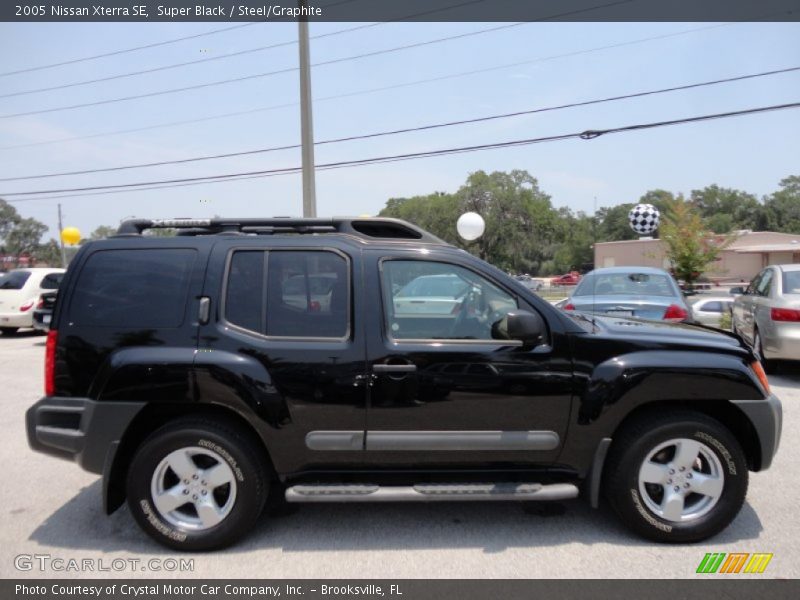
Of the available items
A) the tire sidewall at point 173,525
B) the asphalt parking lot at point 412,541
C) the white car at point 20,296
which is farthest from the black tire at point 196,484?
the white car at point 20,296

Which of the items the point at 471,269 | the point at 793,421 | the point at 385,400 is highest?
the point at 471,269

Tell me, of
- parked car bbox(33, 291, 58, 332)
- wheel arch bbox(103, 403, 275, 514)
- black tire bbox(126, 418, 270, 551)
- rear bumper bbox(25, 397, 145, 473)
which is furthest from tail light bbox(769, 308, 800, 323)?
parked car bbox(33, 291, 58, 332)

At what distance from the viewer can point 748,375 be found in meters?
3.39

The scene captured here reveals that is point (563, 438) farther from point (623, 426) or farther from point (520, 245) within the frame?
point (520, 245)

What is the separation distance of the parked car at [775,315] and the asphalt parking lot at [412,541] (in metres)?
3.57

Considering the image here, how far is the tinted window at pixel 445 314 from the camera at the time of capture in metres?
3.46

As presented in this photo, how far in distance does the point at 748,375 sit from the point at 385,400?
2.15 m

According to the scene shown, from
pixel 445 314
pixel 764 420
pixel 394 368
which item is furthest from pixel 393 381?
pixel 764 420

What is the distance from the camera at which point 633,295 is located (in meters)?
7.84

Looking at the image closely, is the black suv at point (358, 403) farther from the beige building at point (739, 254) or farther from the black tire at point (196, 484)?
the beige building at point (739, 254)

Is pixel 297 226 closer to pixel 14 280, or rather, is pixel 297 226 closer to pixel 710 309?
pixel 710 309

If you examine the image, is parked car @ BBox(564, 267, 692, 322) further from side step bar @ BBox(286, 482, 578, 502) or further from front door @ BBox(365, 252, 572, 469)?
side step bar @ BBox(286, 482, 578, 502)

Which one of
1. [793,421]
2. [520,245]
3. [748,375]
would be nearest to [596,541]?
A: [748,375]

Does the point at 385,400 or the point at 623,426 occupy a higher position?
the point at 385,400
